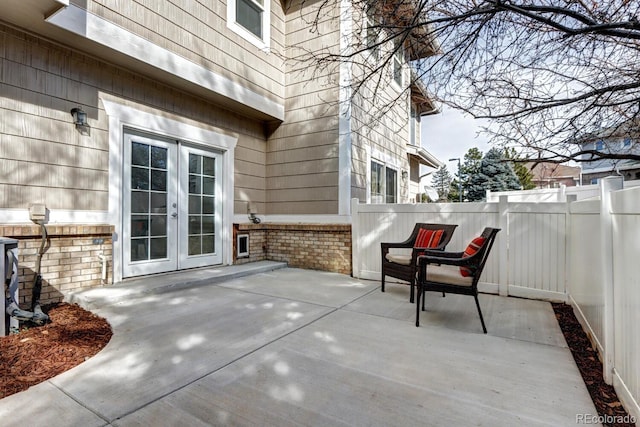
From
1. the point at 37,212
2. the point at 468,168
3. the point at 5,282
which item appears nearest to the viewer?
the point at 5,282

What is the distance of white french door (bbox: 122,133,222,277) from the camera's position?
A: 14.9ft

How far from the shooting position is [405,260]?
4.19m

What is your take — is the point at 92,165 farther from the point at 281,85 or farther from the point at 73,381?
the point at 281,85

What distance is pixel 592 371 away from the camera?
2.27 meters

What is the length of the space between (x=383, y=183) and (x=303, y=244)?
103 inches

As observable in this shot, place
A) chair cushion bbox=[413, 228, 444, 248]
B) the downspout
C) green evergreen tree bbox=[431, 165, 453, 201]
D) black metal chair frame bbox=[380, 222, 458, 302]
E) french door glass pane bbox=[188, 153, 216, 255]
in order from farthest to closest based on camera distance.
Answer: green evergreen tree bbox=[431, 165, 453, 201], the downspout, french door glass pane bbox=[188, 153, 216, 255], chair cushion bbox=[413, 228, 444, 248], black metal chair frame bbox=[380, 222, 458, 302]

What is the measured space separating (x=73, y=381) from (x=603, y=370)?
11.8 feet

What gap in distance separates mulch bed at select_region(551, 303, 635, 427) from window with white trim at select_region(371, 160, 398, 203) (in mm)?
4132

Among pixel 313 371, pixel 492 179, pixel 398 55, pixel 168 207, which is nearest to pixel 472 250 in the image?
pixel 313 371

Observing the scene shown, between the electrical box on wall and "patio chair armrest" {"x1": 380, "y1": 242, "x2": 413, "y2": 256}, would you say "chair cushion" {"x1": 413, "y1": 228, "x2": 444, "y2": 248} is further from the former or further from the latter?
the electrical box on wall

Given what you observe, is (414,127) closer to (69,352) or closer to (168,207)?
(168,207)

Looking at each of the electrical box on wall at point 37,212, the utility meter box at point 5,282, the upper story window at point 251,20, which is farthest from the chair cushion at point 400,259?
the upper story window at point 251,20

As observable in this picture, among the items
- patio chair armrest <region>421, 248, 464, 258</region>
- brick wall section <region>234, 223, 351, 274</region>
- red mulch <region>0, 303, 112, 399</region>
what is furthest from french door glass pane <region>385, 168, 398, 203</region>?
red mulch <region>0, 303, 112, 399</region>

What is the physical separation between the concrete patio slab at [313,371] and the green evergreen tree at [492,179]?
572 inches
